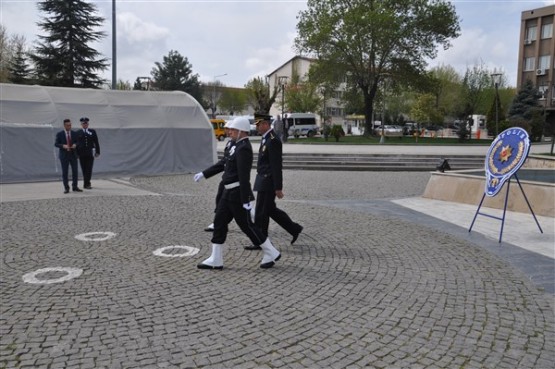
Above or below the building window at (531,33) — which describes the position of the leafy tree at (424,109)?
below

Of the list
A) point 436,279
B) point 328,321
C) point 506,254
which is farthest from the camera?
point 506,254

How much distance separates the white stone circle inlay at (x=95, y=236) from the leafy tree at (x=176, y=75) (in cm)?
5399

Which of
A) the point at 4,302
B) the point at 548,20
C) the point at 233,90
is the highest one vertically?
the point at 548,20

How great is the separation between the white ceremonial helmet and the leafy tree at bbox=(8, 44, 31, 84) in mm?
39276

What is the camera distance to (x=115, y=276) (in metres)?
5.36

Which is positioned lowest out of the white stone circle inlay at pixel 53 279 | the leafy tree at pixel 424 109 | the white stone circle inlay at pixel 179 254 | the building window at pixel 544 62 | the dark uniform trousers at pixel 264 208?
the white stone circle inlay at pixel 53 279

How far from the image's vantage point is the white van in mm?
52531

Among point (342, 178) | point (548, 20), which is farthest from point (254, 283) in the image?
point (548, 20)

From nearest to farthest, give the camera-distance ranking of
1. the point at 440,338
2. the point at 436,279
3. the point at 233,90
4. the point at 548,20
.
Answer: the point at 440,338 → the point at 436,279 → the point at 548,20 → the point at 233,90

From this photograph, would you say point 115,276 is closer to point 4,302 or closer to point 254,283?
point 4,302

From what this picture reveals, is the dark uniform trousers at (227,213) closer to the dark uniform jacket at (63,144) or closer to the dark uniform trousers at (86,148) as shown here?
the dark uniform jacket at (63,144)

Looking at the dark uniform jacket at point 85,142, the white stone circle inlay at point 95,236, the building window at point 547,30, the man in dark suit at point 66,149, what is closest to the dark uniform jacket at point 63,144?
the man in dark suit at point 66,149

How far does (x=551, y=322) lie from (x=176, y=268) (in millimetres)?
3990

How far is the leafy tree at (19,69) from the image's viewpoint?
38.6m
